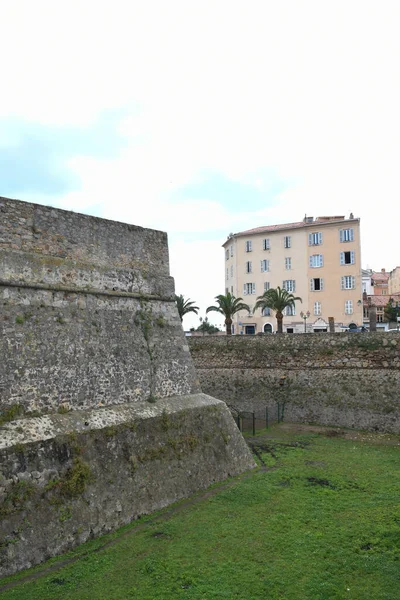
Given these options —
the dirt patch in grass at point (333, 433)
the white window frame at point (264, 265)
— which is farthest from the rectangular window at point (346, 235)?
the dirt patch in grass at point (333, 433)

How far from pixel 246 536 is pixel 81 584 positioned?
11.4 feet

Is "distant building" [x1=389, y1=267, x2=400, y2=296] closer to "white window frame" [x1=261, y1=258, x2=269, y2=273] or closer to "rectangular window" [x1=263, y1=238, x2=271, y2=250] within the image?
"white window frame" [x1=261, y1=258, x2=269, y2=273]

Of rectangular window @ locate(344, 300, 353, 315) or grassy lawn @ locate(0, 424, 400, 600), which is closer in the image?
grassy lawn @ locate(0, 424, 400, 600)

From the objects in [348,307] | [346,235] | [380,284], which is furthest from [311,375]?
[380,284]

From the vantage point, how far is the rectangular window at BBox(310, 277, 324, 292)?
43562 millimetres

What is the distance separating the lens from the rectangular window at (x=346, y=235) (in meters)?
42.1

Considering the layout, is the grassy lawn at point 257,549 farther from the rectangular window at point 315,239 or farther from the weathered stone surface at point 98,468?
the rectangular window at point 315,239

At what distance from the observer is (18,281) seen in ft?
34.4

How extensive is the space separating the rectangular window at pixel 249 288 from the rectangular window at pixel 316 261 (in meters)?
6.57

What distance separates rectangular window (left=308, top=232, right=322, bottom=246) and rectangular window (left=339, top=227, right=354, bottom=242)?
1.98 meters

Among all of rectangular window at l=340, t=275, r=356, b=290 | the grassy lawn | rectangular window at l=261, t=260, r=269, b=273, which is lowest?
the grassy lawn

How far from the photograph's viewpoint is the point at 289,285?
45.3 m

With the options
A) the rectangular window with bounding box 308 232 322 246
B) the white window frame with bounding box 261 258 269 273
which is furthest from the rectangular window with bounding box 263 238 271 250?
the rectangular window with bounding box 308 232 322 246

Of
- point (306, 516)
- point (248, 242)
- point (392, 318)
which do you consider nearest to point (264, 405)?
point (306, 516)
